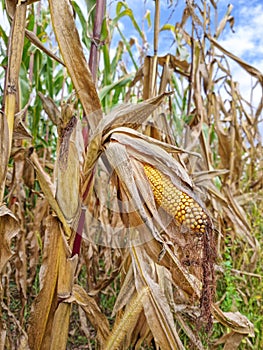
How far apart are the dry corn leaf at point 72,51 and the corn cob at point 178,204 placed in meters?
0.24

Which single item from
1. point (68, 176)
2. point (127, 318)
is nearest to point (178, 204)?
point (68, 176)

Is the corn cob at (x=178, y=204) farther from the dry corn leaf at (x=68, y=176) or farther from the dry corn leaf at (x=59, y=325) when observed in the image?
the dry corn leaf at (x=59, y=325)

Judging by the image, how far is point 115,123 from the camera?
2.76 ft

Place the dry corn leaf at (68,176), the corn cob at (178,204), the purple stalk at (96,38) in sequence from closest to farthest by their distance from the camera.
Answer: the corn cob at (178,204) < the dry corn leaf at (68,176) < the purple stalk at (96,38)

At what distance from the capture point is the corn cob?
27.0 inches

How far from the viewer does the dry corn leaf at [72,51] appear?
85 centimetres

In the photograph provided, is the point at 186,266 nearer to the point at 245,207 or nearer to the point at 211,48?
the point at 245,207

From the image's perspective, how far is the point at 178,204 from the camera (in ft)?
2.28

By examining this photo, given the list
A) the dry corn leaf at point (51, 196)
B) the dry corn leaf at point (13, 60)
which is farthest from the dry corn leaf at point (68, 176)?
the dry corn leaf at point (13, 60)

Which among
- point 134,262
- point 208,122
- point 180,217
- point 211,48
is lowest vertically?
point 134,262

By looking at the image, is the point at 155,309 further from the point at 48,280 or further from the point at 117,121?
the point at 117,121

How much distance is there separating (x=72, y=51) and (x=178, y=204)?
1.34 feet

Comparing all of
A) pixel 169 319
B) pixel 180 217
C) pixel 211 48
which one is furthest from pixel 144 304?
pixel 211 48

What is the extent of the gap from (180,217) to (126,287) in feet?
1.40
